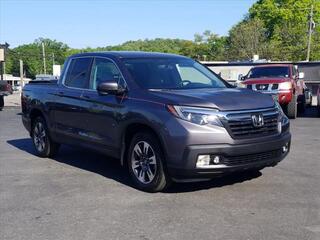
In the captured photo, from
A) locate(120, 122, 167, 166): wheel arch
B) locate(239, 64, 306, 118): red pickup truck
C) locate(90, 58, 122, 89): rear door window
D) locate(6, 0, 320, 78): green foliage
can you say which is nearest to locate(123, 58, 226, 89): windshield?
locate(90, 58, 122, 89): rear door window

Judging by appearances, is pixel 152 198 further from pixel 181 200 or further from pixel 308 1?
pixel 308 1

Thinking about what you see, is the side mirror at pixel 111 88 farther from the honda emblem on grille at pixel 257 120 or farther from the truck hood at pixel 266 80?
the truck hood at pixel 266 80

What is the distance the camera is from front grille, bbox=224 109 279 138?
5594mm

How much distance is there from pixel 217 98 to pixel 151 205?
4.69ft

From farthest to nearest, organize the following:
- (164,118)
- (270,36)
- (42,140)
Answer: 1. (270,36)
2. (42,140)
3. (164,118)

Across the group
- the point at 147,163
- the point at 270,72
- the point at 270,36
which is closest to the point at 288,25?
the point at 270,36

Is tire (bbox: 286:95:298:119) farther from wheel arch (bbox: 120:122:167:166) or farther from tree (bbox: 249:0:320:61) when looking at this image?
tree (bbox: 249:0:320:61)

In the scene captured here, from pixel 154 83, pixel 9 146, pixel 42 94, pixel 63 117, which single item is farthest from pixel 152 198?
pixel 9 146

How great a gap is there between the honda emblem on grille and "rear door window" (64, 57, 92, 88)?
2658 mm

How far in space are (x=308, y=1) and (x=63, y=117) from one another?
207ft

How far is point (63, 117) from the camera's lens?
7.82m

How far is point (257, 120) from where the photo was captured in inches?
229

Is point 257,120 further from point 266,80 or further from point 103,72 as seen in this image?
point 266,80

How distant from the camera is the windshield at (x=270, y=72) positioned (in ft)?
51.6
